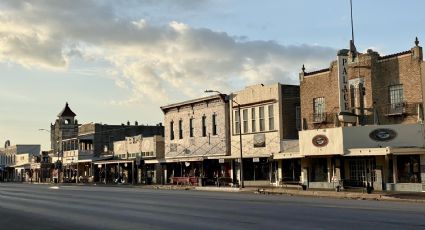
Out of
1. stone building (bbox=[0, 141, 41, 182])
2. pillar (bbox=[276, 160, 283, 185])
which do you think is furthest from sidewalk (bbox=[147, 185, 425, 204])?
stone building (bbox=[0, 141, 41, 182])

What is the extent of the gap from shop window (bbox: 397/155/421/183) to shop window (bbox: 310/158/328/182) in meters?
6.32

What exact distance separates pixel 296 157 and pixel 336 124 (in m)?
4.05

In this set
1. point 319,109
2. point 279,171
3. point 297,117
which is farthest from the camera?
point 297,117

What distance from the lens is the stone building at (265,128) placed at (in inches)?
1839

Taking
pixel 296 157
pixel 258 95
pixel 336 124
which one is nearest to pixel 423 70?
pixel 336 124

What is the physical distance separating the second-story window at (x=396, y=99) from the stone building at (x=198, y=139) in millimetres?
18388

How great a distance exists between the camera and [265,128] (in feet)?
158

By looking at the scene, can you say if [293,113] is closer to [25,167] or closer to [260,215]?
[260,215]

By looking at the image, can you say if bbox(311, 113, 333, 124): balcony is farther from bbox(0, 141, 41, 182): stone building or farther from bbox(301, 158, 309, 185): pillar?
bbox(0, 141, 41, 182): stone building

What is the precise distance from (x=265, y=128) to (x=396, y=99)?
13.5 m

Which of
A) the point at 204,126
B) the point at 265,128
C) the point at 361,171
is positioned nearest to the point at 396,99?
the point at 361,171

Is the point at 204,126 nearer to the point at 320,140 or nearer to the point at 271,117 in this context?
the point at 271,117

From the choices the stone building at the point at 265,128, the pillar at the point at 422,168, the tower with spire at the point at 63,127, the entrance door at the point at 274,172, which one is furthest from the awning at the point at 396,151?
the tower with spire at the point at 63,127

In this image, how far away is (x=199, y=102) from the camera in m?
56.3
